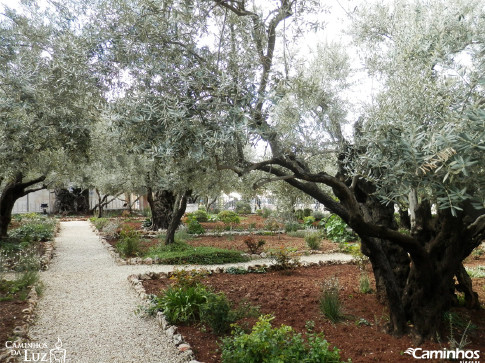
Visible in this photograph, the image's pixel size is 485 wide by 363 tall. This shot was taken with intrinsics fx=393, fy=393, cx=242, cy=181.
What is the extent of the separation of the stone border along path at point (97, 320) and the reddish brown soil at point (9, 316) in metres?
0.26

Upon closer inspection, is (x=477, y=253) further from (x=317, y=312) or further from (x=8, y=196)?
(x=8, y=196)

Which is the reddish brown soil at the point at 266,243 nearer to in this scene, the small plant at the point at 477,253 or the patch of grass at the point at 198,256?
the patch of grass at the point at 198,256

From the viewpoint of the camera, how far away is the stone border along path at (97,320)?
15.4 ft

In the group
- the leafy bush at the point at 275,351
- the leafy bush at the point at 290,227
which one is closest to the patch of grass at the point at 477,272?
the leafy bush at the point at 275,351

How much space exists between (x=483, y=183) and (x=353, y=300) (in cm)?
407

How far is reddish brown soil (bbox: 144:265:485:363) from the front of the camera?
14.7 ft

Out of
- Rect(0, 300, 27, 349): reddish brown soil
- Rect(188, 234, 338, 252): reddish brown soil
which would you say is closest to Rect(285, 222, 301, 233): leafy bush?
Rect(188, 234, 338, 252): reddish brown soil

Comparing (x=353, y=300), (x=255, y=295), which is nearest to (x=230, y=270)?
(x=255, y=295)

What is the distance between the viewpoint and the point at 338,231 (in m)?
15.9

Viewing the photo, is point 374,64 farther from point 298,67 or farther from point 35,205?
point 35,205

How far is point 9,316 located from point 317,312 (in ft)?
14.6

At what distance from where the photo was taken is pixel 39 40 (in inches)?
291

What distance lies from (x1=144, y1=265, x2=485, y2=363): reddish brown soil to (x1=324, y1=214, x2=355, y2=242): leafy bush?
6322mm

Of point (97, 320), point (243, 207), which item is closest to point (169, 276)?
point (97, 320)
